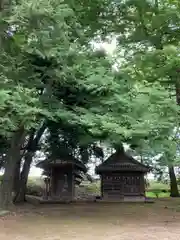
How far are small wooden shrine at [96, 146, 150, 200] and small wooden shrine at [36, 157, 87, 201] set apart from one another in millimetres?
1597

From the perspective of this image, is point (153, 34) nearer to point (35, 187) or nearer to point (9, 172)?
point (9, 172)

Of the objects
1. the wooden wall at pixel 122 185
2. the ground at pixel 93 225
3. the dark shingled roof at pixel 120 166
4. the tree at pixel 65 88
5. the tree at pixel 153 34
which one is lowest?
the ground at pixel 93 225

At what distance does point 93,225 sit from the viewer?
1062 cm

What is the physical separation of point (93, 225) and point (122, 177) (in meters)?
9.28

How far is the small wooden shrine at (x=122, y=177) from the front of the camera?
19172 millimetres

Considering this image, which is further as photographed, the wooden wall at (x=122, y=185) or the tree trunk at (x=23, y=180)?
the wooden wall at (x=122, y=185)

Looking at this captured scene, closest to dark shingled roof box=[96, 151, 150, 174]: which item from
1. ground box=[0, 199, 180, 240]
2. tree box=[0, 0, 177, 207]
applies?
ground box=[0, 199, 180, 240]

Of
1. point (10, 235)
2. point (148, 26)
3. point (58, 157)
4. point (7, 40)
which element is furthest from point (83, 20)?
point (10, 235)

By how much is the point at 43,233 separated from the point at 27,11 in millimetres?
6162

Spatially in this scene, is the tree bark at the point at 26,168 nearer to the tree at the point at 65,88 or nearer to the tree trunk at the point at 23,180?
the tree trunk at the point at 23,180

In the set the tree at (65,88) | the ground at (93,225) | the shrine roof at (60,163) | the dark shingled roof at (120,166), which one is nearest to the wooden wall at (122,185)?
the dark shingled roof at (120,166)

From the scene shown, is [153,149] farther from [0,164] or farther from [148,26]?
[0,164]

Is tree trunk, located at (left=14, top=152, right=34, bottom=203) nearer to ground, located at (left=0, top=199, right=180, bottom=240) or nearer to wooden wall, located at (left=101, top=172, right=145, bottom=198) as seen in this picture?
ground, located at (left=0, top=199, right=180, bottom=240)

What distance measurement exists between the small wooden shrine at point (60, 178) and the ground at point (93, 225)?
485cm
